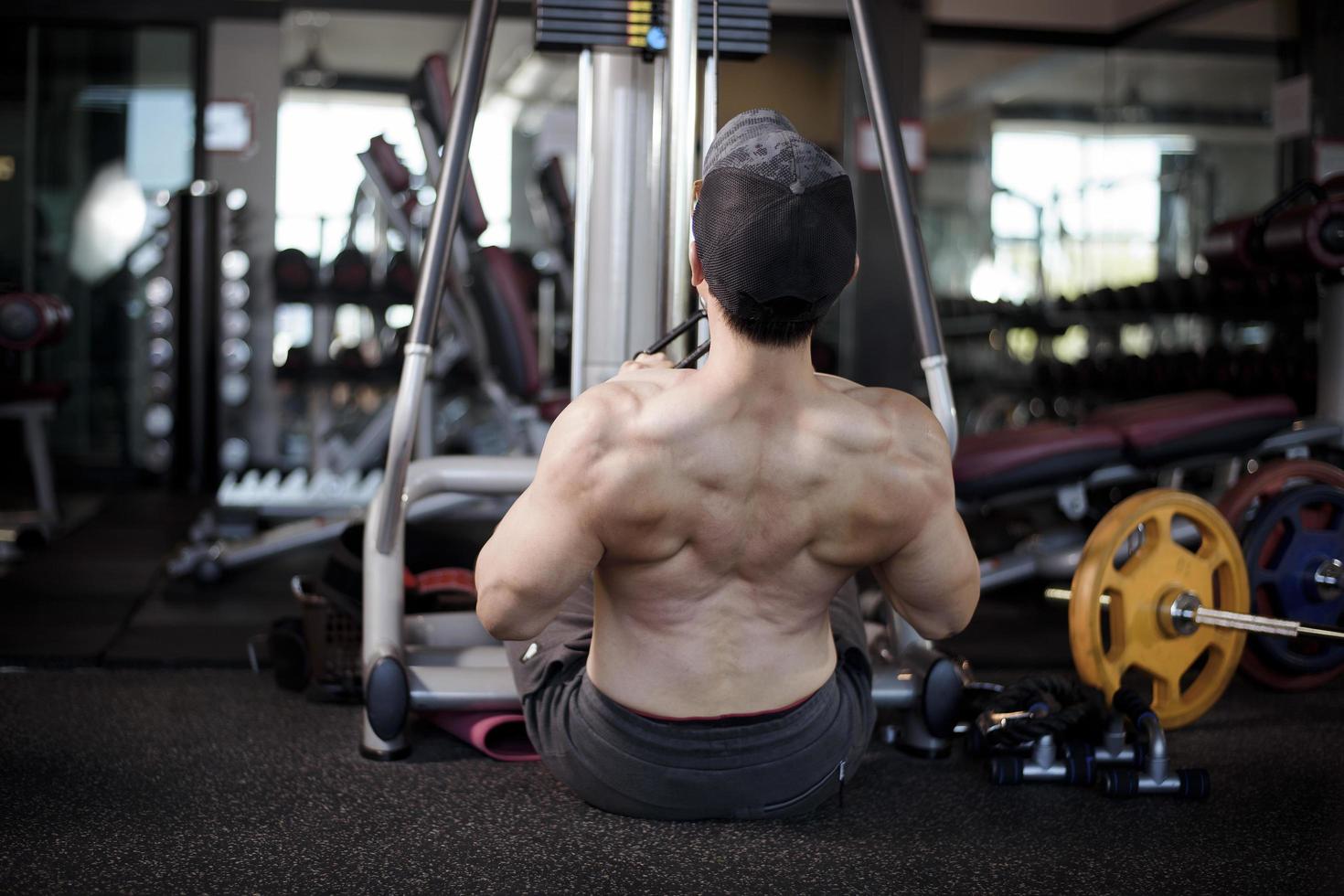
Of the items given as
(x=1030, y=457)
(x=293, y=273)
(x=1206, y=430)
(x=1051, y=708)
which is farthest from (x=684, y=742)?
(x=293, y=273)

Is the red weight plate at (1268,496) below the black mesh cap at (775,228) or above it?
below

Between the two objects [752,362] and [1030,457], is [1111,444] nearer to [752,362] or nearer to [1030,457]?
[1030,457]

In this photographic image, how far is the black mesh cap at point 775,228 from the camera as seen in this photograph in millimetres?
1450

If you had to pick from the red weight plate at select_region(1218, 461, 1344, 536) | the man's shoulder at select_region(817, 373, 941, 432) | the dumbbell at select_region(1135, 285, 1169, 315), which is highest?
the dumbbell at select_region(1135, 285, 1169, 315)

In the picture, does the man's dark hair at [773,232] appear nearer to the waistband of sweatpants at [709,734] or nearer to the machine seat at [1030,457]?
the waistband of sweatpants at [709,734]

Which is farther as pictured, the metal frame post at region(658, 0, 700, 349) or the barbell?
the barbell

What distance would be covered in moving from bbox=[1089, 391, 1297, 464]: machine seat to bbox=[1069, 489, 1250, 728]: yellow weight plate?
2.62ft

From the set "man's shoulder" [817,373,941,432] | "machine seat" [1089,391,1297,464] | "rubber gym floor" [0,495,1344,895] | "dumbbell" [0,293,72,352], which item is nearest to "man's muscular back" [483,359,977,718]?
"man's shoulder" [817,373,941,432]

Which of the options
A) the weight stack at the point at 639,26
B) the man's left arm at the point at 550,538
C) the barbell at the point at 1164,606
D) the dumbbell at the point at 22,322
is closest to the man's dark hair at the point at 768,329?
the man's left arm at the point at 550,538

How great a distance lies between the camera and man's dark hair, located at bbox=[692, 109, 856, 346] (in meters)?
1.45

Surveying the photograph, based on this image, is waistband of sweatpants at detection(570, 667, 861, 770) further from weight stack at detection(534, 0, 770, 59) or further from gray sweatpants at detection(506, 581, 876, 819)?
weight stack at detection(534, 0, 770, 59)

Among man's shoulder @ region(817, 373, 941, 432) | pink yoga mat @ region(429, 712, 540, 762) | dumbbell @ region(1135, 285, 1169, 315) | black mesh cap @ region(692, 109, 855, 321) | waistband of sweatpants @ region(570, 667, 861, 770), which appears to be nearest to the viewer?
black mesh cap @ region(692, 109, 855, 321)

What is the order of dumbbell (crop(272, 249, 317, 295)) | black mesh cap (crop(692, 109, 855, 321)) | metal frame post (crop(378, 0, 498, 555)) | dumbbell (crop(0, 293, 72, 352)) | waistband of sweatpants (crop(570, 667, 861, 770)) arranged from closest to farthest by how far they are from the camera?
black mesh cap (crop(692, 109, 855, 321))
waistband of sweatpants (crop(570, 667, 861, 770))
metal frame post (crop(378, 0, 498, 555))
dumbbell (crop(0, 293, 72, 352))
dumbbell (crop(272, 249, 317, 295))

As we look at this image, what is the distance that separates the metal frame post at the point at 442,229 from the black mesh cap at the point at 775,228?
2.13 feet
